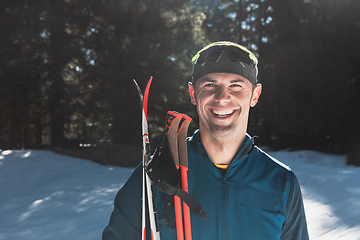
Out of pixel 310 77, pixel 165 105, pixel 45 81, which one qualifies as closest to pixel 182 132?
pixel 165 105

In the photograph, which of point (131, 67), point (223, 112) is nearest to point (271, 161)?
point (223, 112)

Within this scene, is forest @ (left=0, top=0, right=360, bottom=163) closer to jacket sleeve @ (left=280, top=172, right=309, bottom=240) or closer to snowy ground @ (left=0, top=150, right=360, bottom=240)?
snowy ground @ (left=0, top=150, right=360, bottom=240)

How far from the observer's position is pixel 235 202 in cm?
155

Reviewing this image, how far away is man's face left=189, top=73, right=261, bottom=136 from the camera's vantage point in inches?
60.8

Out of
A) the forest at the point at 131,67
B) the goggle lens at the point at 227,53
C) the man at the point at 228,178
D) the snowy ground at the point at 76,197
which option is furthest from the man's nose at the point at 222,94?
the forest at the point at 131,67

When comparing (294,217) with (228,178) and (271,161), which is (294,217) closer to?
(271,161)

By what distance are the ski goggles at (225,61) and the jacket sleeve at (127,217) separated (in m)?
0.70

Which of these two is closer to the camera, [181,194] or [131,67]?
[181,194]

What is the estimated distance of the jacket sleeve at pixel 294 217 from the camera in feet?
5.22

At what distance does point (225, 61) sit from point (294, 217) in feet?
3.07

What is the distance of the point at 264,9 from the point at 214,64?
78.7 feet

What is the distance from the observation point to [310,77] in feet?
51.1

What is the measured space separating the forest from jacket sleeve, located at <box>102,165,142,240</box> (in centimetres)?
1106

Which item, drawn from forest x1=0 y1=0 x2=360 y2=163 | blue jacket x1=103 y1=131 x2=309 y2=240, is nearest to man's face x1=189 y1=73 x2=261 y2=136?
blue jacket x1=103 y1=131 x2=309 y2=240
